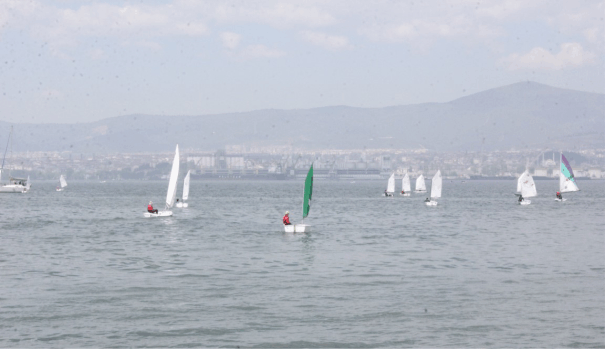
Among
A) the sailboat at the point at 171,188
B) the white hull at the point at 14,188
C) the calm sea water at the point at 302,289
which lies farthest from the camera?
the white hull at the point at 14,188

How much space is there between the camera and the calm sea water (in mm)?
Answer: 24203

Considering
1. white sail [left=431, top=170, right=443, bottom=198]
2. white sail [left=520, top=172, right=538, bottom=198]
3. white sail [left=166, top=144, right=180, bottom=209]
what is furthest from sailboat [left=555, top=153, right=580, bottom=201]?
white sail [left=166, top=144, right=180, bottom=209]

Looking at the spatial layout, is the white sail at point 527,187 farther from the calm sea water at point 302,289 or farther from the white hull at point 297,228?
the white hull at point 297,228

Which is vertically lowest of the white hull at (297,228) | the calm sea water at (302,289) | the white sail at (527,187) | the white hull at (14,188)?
the calm sea water at (302,289)

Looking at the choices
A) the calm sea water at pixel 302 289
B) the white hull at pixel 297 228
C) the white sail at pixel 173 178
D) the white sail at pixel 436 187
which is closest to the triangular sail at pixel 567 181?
the white sail at pixel 436 187

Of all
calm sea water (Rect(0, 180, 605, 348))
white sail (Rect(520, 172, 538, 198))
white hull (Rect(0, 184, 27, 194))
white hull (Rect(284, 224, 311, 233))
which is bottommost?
calm sea water (Rect(0, 180, 605, 348))

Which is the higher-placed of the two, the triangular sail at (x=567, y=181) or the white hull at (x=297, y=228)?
the triangular sail at (x=567, y=181)

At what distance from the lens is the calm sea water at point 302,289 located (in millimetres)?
24203

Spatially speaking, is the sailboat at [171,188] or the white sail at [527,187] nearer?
the sailboat at [171,188]

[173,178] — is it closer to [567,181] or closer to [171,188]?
[171,188]

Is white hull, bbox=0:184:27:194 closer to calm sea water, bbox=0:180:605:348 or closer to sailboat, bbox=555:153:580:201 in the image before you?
sailboat, bbox=555:153:580:201

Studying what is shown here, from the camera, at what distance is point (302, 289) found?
32469 millimetres

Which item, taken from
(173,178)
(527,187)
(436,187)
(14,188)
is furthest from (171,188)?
(14,188)

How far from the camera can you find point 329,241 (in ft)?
179
